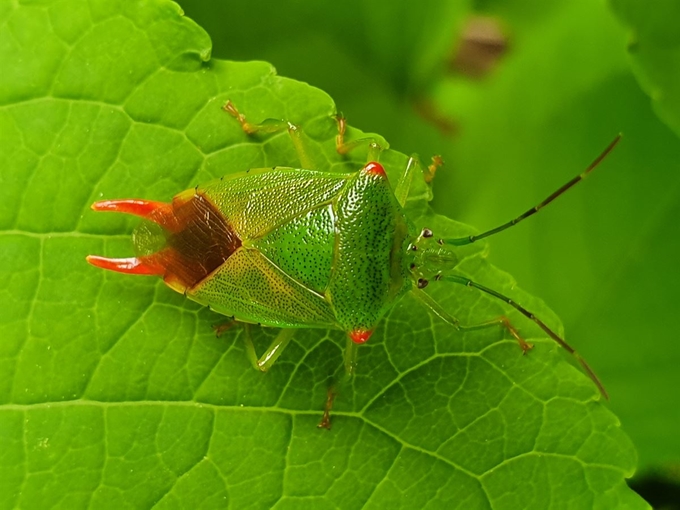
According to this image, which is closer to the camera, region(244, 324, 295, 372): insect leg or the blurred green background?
region(244, 324, 295, 372): insect leg

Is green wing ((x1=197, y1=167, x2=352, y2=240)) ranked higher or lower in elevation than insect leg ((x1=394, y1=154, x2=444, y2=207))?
lower

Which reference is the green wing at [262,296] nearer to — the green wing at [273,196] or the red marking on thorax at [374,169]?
the green wing at [273,196]

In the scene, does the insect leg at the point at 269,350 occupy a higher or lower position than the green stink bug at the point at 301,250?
lower

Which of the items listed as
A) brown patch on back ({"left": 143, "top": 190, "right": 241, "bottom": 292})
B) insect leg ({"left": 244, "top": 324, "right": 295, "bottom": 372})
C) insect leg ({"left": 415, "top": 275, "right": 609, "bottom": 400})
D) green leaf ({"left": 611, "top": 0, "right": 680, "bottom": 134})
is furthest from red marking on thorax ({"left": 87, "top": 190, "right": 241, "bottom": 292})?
green leaf ({"left": 611, "top": 0, "right": 680, "bottom": 134})

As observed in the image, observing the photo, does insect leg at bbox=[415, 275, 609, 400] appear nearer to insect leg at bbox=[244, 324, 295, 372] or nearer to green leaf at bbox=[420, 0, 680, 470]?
insect leg at bbox=[244, 324, 295, 372]

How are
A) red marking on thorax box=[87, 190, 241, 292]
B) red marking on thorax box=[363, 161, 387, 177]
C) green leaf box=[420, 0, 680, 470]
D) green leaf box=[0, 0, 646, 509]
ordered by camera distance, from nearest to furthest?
1. green leaf box=[0, 0, 646, 509]
2. red marking on thorax box=[87, 190, 241, 292]
3. red marking on thorax box=[363, 161, 387, 177]
4. green leaf box=[420, 0, 680, 470]

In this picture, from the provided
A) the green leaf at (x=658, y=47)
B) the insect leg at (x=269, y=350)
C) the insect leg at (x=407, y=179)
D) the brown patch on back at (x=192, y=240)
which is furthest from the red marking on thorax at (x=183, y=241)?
the green leaf at (x=658, y=47)

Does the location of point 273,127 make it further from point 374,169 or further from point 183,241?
point 183,241
